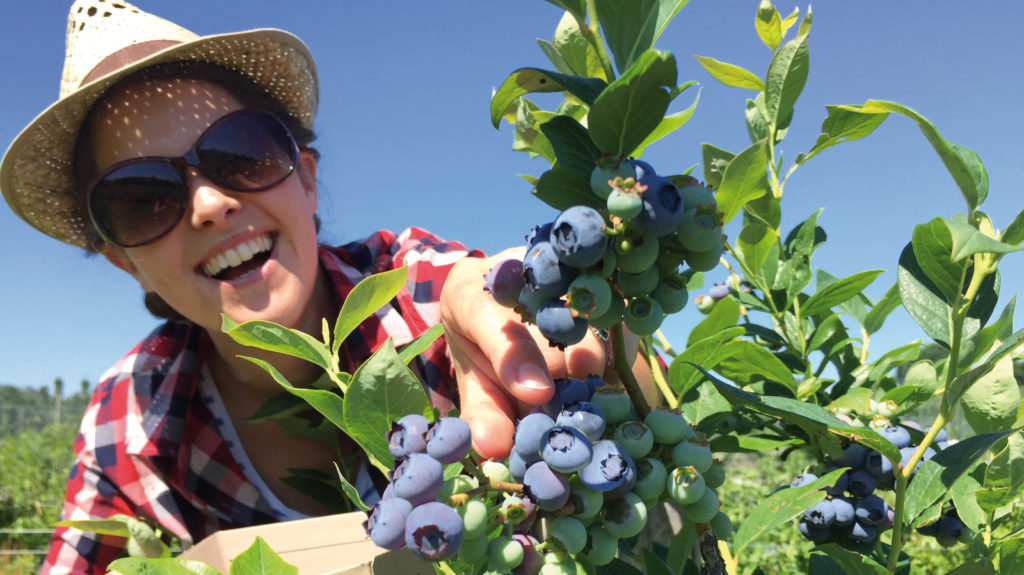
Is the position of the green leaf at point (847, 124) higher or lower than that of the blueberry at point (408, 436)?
higher

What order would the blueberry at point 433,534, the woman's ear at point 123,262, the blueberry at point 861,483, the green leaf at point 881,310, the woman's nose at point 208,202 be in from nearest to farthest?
the blueberry at point 433,534, the blueberry at point 861,483, the green leaf at point 881,310, the woman's nose at point 208,202, the woman's ear at point 123,262

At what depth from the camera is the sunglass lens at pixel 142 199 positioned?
156 cm

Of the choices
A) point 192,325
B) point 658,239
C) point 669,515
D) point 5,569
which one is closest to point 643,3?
point 658,239

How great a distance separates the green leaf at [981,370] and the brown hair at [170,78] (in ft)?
5.51

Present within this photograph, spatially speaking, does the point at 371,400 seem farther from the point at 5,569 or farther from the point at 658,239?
the point at 5,569

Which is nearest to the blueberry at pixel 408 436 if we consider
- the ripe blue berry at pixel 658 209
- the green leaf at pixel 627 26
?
the ripe blue berry at pixel 658 209

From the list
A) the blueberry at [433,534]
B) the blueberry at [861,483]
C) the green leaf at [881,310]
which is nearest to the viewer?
the blueberry at [433,534]

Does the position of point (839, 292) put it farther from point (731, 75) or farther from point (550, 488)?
point (550, 488)

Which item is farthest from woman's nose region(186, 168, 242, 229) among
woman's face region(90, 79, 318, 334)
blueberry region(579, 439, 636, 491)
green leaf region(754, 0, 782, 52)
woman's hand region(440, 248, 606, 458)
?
blueberry region(579, 439, 636, 491)

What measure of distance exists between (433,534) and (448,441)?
0.07 metres

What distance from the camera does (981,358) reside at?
698mm

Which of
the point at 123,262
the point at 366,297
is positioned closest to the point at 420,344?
the point at 366,297

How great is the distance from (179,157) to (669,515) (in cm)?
130

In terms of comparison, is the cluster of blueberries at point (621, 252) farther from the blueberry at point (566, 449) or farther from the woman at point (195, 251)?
the woman at point (195, 251)
